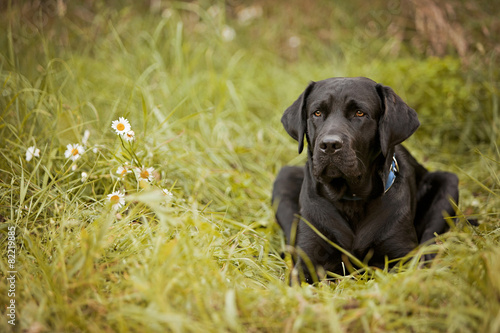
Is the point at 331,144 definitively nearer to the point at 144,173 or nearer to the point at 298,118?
the point at 298,118

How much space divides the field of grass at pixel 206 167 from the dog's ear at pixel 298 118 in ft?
2.53

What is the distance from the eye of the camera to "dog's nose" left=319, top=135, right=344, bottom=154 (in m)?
2.50

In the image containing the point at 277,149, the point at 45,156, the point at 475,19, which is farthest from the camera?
the point at 475,19

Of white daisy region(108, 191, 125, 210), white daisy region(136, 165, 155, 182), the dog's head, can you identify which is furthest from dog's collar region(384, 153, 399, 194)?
white daisy region(108, 191, 125, 210)

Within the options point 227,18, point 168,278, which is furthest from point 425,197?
point 227,18

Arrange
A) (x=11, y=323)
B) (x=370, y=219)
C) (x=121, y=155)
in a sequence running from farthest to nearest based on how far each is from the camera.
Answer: (x=121, y=155) → (x=370, y=219) → (x=11, y=323)

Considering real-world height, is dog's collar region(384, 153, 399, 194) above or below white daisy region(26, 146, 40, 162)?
below

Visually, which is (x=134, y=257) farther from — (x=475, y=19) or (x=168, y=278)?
(x=475, y=19)

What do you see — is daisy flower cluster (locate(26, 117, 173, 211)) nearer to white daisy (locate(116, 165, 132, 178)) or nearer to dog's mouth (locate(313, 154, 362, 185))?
white daisy (locate(116, 165, 132, 178))

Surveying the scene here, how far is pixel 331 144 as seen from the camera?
99.0 inches

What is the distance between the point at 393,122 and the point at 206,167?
185cm

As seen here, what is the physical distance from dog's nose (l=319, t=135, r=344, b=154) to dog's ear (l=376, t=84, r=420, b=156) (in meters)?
0.31

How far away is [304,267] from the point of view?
112 inches

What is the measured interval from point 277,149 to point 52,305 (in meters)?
3.16
